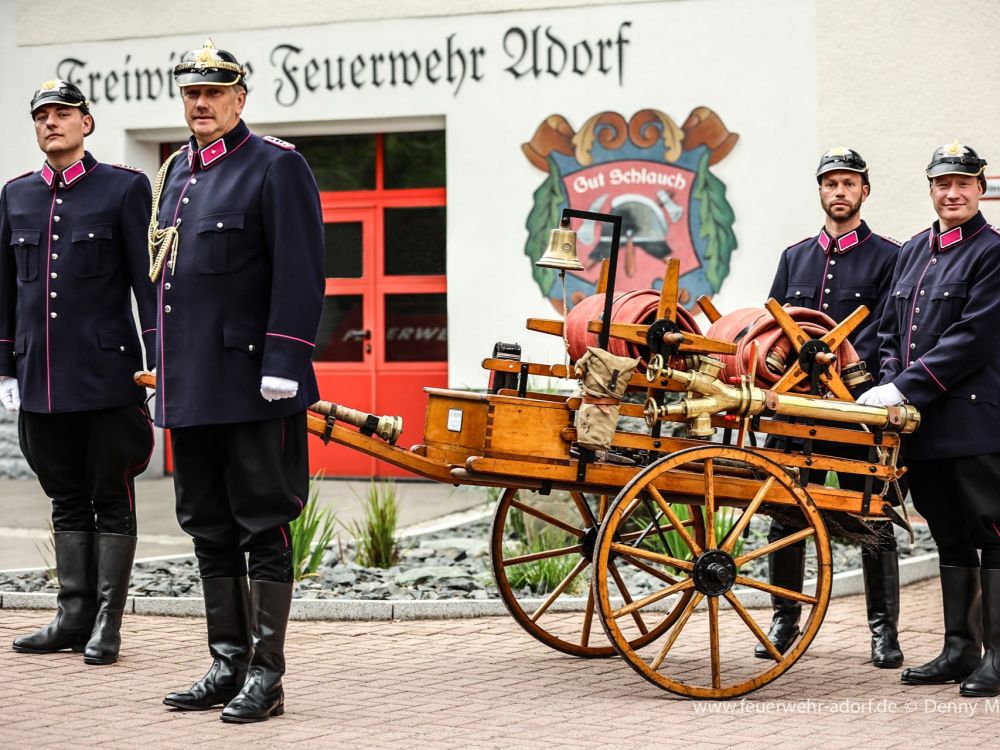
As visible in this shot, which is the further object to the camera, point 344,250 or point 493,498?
point 344,250

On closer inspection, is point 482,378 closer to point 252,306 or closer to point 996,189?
point 996,189

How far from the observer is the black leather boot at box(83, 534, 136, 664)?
604 centimetres

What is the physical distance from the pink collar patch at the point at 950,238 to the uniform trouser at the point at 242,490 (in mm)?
2658

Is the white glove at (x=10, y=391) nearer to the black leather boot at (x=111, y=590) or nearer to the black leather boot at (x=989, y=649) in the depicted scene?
the black leather boot at (x=111, y=590)

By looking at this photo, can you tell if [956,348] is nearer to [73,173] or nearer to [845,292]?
[845,292]

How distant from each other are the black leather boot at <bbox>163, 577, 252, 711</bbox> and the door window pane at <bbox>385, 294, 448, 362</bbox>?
24.6 ft

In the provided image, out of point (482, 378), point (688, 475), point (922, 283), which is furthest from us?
point (482, 378)

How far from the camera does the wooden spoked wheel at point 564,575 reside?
20.5 feet

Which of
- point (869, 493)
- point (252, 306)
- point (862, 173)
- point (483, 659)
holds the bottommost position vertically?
point (483, 659)

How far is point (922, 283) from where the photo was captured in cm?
602

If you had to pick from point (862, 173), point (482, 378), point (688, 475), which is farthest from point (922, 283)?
point (482, 378)

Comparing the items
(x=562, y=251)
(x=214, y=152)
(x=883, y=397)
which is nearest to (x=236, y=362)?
(x=214, y=152)

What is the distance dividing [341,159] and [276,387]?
27.1ft

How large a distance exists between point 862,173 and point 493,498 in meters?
4.81
